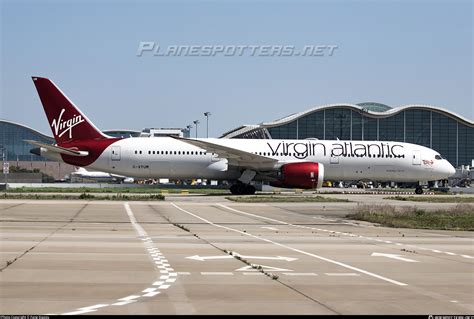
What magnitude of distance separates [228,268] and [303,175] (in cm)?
3363

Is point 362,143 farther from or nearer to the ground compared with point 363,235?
farther from the ground

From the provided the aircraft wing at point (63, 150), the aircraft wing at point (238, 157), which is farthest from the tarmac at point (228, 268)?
the aircraft wing at point (63, 150)

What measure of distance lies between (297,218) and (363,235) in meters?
7.29

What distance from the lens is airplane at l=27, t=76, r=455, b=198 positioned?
47.2 meters

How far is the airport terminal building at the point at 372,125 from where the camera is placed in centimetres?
10462

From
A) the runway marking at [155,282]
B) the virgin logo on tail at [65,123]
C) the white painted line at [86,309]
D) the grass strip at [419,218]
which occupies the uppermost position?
the virgin logo on tail at [65,123]

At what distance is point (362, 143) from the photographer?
51250 millimetres

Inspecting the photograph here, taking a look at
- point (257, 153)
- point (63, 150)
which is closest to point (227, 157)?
point (257, 153)

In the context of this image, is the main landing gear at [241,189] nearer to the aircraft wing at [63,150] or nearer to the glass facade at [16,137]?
the aircraft wing at [63,150]

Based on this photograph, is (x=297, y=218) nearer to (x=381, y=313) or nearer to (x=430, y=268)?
(x=430, y=268)

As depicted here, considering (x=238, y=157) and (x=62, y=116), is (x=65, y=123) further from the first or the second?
(x=238, y=157)

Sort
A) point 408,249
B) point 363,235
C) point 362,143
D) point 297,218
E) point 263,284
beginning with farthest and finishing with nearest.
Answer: point 362,143 → point 297,218 → point 363,235 → point 408,249 → point 263,284

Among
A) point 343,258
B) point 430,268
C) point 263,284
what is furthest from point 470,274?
point 263,284

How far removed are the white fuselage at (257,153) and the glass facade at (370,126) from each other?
53035mm
